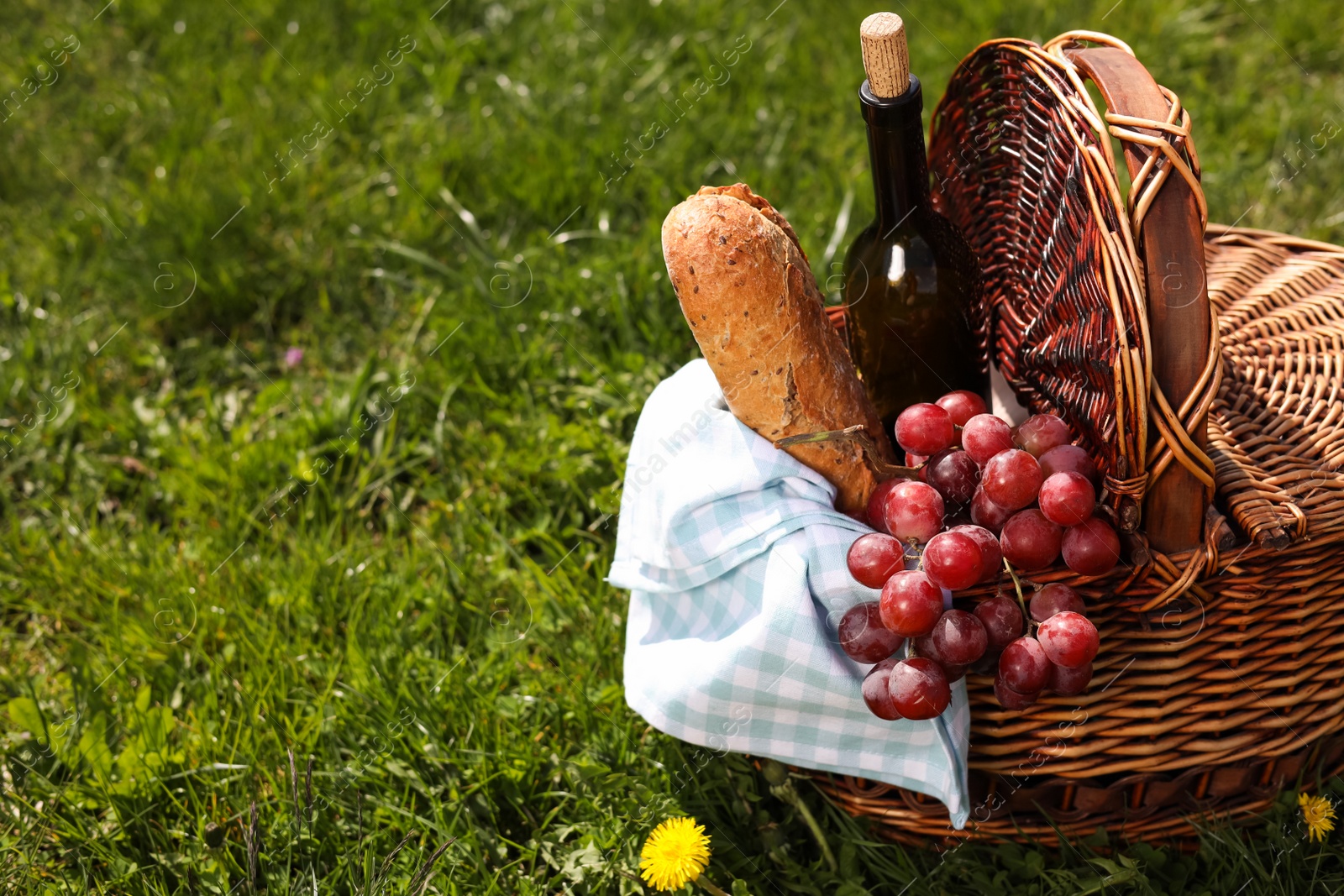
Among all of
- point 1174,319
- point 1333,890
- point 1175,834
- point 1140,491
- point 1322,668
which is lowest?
point 1333,890

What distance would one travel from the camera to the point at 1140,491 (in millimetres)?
1327

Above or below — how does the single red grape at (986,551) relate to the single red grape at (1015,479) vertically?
below

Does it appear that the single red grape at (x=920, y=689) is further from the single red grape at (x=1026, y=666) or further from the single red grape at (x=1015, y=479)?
the single red grape at (x=1015, y=479)

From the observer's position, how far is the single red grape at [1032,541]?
1.40m

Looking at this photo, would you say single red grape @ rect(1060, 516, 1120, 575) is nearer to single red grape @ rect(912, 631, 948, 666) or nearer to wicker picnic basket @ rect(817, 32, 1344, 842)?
wicker picnic basket @ rect(817, 32, 1344, 842)

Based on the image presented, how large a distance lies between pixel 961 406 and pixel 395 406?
62.4 inches

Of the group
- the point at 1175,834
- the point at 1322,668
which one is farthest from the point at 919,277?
the point at 1175,834

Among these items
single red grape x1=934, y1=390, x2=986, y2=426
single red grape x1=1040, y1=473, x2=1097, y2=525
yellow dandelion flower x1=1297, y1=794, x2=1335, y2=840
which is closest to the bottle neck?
single red grape x1=934, y1=390, x2=986, y2=426

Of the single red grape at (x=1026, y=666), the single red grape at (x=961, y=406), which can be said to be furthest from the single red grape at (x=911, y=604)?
the single red grape at (x=961, y=406)

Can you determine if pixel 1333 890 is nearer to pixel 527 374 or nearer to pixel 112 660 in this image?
pixel 527 374

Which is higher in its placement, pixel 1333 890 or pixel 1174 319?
pixel 1174 319

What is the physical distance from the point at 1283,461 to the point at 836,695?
0.73 m

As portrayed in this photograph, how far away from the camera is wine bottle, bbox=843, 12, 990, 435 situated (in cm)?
163

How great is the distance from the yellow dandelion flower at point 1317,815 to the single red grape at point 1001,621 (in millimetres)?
570
